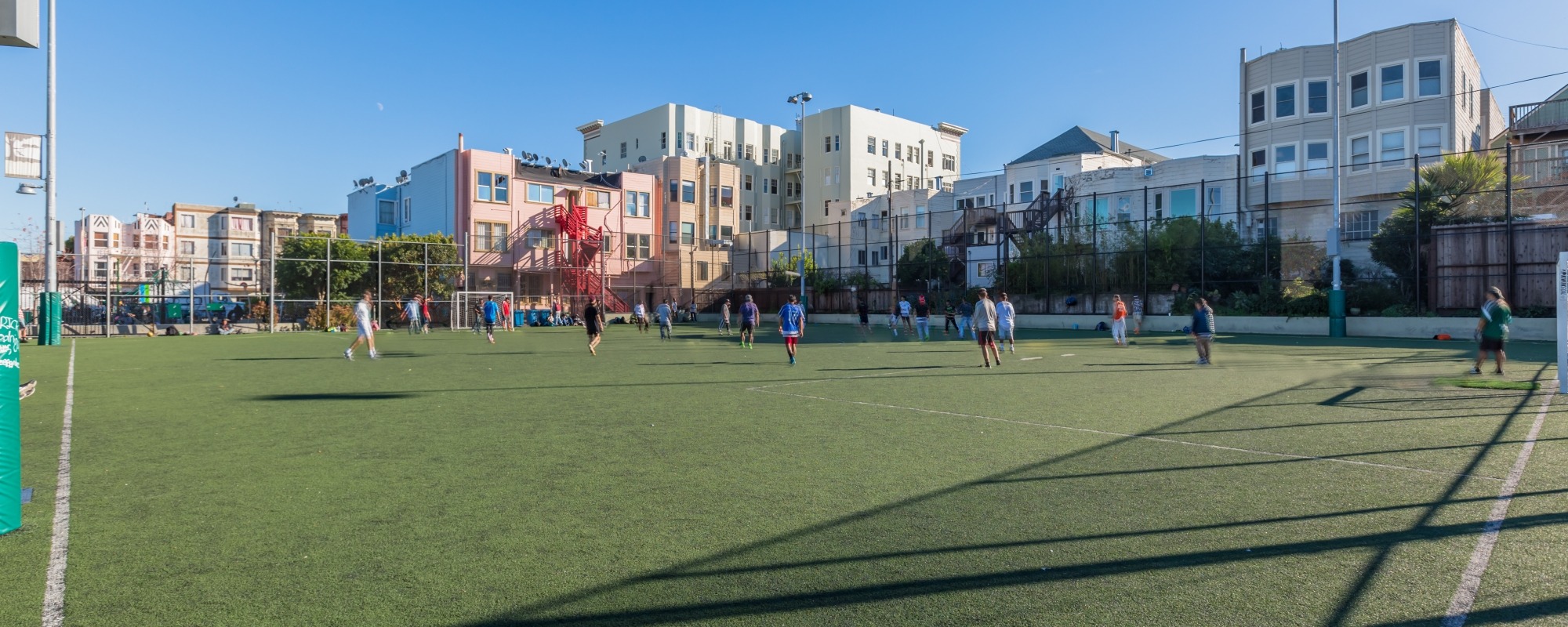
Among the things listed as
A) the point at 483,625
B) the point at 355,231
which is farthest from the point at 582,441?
the point at 355,231

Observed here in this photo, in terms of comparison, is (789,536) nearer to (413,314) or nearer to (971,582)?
(971,582)

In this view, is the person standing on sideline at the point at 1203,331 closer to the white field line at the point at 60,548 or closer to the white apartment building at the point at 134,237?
the white field line at the point at 60,548

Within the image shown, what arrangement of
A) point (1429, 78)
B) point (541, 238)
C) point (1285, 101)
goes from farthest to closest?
point (541, 238) < point (1285, 101) < point (1429, 78)

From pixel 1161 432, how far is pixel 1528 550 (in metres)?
4.24

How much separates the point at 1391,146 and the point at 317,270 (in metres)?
49.2

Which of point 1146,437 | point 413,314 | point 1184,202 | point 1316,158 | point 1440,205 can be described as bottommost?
point 1146,437

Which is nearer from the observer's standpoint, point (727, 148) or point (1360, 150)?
point (1360, 150)

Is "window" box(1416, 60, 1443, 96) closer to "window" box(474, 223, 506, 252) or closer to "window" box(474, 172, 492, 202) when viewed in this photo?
"window" box(474, 223, 506, 252)

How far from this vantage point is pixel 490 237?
50.8 m

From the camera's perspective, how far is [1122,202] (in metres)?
49.8

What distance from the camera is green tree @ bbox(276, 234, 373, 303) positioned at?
39750 millimetres

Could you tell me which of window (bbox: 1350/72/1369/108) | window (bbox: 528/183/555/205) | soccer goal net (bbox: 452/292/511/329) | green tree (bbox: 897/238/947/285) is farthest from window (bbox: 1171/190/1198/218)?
window (bbox: 528/183/555/205)

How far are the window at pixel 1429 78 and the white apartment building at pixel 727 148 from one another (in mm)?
43132

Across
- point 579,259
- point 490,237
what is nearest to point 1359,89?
point 579,259
